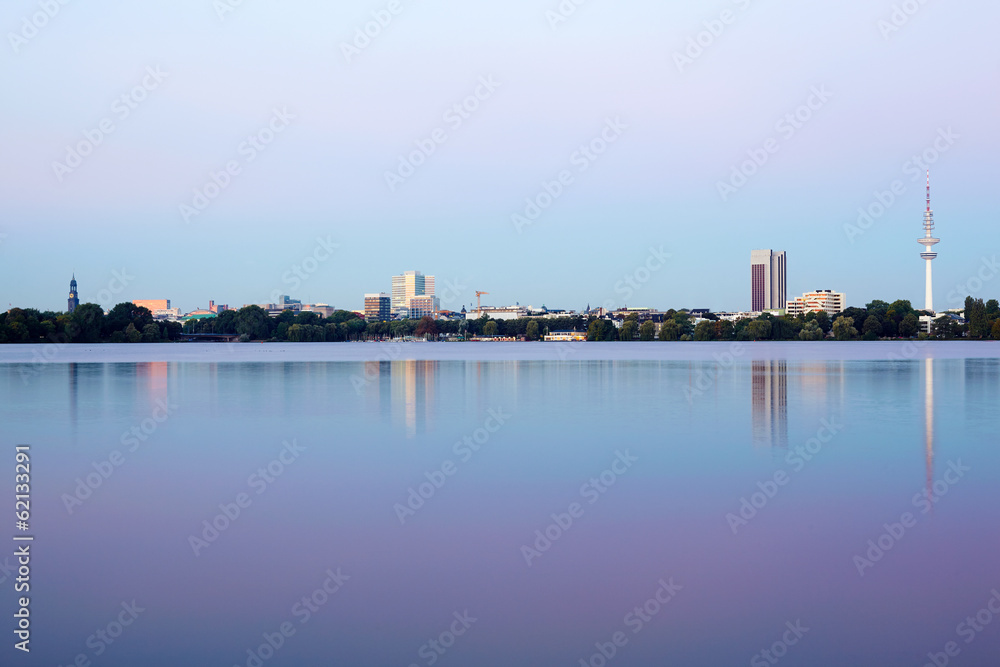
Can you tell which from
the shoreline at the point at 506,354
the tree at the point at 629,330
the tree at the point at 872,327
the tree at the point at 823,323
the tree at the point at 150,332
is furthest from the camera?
the tree at the point at 629,330

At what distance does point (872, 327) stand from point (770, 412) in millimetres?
159181

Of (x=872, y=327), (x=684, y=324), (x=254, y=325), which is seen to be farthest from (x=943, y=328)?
(x=254, y=325)

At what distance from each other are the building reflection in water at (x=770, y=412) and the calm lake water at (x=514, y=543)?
172mm

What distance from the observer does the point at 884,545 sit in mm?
7625

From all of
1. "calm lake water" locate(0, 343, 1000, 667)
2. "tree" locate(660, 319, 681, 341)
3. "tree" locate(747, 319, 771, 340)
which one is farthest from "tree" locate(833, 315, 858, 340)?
"calm lake water" locate(0, 343, 1000, 667)

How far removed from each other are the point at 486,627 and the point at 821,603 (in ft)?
8.22

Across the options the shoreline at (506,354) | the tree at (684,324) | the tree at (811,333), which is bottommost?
the shoreline at (506,354)

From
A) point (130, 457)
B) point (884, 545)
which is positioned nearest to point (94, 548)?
point (130, 457)

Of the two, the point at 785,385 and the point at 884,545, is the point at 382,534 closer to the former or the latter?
the point at 884,545

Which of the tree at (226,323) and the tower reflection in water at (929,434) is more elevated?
the tree at (226,323)

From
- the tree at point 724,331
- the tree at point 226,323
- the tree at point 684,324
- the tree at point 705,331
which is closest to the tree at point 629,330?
the tree at point 684,324

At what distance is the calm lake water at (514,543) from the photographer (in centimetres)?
558

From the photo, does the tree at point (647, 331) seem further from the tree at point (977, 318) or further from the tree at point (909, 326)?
the tree at point (977, 318)

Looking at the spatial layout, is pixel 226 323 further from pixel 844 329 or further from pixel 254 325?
pixel 844 329
